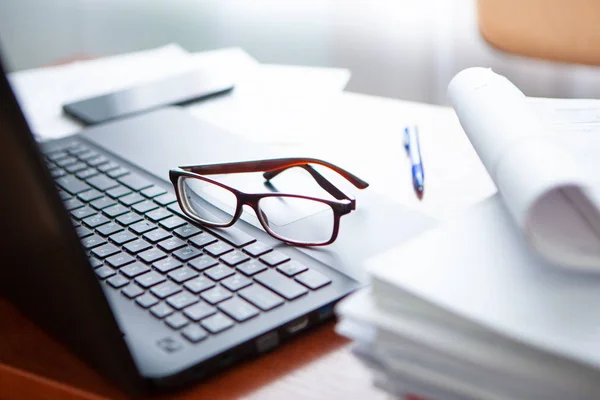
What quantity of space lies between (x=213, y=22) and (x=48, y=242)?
1.49 metres

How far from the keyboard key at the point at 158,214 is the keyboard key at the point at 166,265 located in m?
0.08

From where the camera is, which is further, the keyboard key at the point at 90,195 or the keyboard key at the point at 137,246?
the keyboard key at the point at 90,195

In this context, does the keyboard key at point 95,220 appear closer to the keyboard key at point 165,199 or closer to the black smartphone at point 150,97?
the keyboard key at point 165,199

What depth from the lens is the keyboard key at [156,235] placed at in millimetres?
549

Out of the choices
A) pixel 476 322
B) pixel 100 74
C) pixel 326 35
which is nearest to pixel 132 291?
pixel 476 322

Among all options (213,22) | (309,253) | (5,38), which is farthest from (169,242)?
(5,38)

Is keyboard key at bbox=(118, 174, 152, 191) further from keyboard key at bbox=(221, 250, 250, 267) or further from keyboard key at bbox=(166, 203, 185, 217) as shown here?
keyboard key at bbox=(221, 250, 250, 267)

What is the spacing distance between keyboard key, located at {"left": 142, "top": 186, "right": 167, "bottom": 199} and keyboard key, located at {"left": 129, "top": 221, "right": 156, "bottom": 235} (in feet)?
0.20

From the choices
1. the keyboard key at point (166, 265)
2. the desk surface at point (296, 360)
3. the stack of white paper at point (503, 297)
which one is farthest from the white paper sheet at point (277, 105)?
the stack of white paper at point (503, 297)

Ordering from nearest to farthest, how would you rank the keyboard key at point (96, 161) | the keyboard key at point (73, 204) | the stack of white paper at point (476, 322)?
the stack of white paper at point (476, 322) < the keyboard key at point (73, 204) < the keyboard key at point (96, 161)

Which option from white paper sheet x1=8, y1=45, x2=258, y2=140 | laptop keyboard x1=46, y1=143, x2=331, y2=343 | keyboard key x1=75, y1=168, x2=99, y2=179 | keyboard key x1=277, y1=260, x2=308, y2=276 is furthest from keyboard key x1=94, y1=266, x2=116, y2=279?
white paper sheet x1=8, y1=45, x2=258, y2=140

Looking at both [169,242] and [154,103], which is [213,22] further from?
[169,242]

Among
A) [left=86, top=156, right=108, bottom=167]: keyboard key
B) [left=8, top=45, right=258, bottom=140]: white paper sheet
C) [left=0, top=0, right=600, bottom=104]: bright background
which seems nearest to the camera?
[left=86, top=156, right=108, bottom=167]: keyboard key

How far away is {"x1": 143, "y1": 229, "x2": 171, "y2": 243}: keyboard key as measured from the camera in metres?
0.55
